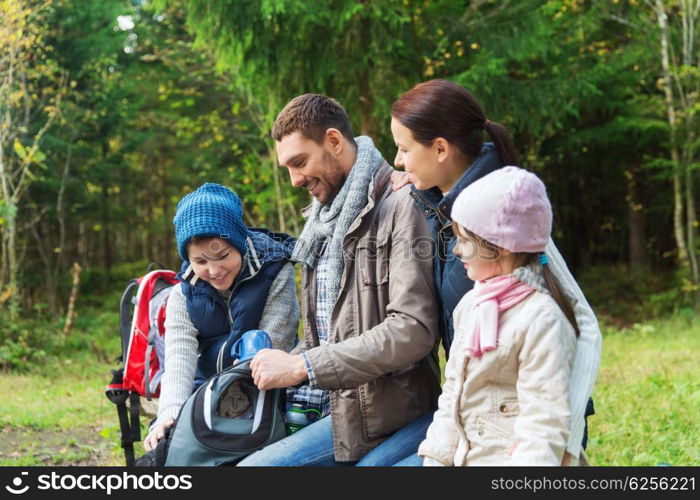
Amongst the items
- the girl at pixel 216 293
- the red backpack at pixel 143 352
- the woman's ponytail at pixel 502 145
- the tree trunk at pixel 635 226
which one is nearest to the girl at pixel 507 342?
the woman's ponytail at pixel 502 145

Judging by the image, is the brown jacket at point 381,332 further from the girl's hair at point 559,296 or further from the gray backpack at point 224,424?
the girl's hair at point 559,296

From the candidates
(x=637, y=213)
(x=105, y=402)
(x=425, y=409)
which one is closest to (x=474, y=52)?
(x=105, y=402)

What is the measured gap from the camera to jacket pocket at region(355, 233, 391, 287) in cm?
259

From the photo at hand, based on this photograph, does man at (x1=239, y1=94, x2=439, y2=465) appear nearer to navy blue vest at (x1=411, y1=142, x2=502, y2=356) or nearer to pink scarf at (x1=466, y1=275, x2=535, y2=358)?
navy blue vest at (x1=411, y1=142, x2=502, y2=356)

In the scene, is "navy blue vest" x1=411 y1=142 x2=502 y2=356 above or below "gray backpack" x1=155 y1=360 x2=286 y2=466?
above

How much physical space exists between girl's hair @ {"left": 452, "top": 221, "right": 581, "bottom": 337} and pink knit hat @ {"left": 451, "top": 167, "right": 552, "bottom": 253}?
0.10 feet

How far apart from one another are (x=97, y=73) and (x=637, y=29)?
9.79 meters

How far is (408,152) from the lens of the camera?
8.32 feet

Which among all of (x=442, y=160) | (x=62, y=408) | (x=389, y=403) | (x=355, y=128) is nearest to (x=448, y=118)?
(x=442, y=160)

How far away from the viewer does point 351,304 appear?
8.59 feet

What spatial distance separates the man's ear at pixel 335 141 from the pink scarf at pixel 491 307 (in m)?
0.87

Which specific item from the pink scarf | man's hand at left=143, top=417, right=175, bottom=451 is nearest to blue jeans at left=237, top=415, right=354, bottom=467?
man's hand at left=143, top=417, right=175, bottom=451

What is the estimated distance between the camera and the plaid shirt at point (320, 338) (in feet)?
9.13
